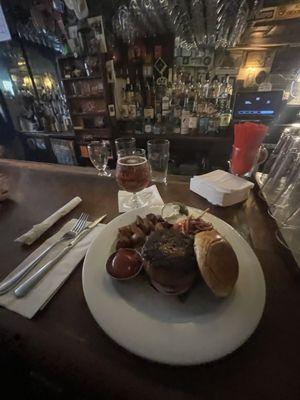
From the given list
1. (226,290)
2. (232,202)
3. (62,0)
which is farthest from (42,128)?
(226,290)

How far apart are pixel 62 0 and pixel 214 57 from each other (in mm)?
1609

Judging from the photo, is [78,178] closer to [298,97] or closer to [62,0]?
[62,0]

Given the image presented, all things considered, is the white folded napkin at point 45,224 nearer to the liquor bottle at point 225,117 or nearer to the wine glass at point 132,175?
the wine glass at point 132,175

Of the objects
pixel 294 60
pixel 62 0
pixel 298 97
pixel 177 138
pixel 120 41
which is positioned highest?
pixel 62 0

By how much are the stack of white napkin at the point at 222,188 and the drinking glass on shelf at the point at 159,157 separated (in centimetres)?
17

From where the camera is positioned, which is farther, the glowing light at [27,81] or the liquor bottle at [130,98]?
the glowing light at [27,81]

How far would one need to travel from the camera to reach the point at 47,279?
1.43 ft

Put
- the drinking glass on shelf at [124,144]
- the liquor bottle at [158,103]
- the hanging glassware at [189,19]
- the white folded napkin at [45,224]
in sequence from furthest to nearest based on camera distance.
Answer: the liquor bottle at [158,103]
the hanging glassware at [189,19]
the drinking glass on shelf at [124,144]
the white folded napkin at [45,224]

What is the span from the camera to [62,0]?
178 centimetres

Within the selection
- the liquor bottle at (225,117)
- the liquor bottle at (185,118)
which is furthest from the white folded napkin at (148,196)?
the liquor bottle at (225,117)

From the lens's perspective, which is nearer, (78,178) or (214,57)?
(78,178)

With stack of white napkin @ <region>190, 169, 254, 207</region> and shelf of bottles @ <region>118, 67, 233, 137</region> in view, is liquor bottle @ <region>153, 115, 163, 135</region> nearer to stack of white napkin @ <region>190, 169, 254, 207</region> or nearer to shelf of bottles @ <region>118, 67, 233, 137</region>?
shelf of bottles @ <region>118, 67, 233, 137</region>

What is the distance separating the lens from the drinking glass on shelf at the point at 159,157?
842 mm

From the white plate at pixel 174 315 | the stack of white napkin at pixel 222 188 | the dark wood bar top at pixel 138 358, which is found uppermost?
the stack of white napkin at pixel 222 188
